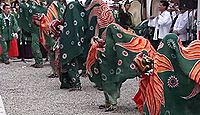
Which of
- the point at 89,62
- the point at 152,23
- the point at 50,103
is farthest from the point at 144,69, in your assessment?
the point at 152,23

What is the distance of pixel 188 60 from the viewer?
14.4ft

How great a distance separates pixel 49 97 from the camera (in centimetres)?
844

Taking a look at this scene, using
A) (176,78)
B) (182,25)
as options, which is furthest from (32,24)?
(176,78)

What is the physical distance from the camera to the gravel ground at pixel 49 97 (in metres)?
7.27

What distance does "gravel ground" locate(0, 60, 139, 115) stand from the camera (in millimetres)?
7266

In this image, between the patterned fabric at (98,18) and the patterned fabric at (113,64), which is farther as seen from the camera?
the patterned fabric at (98,18)

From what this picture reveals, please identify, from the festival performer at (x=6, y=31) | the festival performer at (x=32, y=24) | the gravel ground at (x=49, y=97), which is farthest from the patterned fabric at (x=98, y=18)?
the festival performer at (x=6, y=31)

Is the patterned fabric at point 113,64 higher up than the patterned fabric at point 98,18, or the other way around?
the patterned fabric at point 98,18

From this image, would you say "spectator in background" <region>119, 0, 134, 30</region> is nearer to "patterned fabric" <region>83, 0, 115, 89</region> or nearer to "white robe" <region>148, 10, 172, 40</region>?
"white robe" <region>148, 10, 172, 40</region>

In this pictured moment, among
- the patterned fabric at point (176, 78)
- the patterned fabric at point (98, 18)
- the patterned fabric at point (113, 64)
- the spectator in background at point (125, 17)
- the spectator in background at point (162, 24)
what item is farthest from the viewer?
the spectator in background at point (125, 17)

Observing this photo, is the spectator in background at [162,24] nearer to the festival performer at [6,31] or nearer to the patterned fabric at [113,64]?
the patterned fabric at [113,64]

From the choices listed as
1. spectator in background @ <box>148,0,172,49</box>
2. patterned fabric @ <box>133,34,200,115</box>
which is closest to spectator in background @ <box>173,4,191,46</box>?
spectator in background @ <box>148,0,172,49</box>

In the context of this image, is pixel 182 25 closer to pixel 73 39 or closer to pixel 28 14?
pixel 73 39

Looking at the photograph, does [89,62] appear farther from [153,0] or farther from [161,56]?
[153,0]
